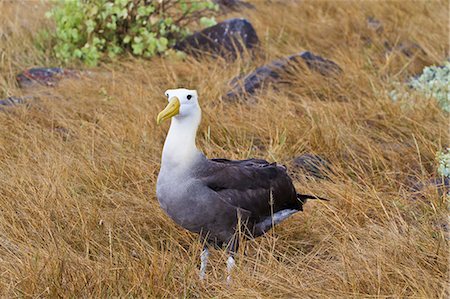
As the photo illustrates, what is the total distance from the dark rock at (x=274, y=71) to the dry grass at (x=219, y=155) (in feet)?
0.42

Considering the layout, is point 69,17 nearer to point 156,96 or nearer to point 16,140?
point 156,96

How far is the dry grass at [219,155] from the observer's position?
2.88 m

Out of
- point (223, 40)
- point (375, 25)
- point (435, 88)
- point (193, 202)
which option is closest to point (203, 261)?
point (193, 202)

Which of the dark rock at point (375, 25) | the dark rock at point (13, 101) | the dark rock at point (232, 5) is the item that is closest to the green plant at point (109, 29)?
the dark rock at point (13, 101)

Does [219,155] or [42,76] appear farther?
[42,76]

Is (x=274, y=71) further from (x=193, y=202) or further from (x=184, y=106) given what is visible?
(x=193, y=202)

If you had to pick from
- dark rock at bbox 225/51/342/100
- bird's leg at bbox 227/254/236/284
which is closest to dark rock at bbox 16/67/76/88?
dark rock at bbox 225/51/342/100

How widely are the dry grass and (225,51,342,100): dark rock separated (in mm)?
127

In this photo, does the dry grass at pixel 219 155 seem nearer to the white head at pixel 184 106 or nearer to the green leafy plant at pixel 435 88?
the green leafy plant at pixel 435 88

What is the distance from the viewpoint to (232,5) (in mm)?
8812

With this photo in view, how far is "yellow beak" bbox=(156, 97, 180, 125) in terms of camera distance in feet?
10.1

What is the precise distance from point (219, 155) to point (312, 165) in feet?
1.71

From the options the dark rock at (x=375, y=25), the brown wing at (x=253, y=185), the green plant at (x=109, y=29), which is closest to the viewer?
the brown wing at (x=253, y=185)

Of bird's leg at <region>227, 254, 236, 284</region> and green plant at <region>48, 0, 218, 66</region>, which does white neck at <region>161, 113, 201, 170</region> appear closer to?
bird's leg at <region>227, 254, 236, 284</region>
